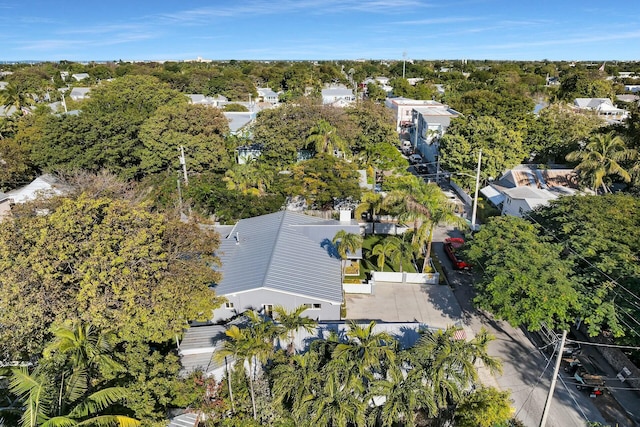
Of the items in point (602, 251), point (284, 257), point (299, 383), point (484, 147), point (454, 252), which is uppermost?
point (484, 147)

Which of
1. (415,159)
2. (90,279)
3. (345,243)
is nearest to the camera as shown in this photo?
(90,279)

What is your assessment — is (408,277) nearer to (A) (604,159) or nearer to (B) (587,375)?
(B) (587,375)

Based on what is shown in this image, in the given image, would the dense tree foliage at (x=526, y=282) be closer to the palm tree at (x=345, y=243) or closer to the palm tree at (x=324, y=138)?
the palm tree at (x=345, y=243)

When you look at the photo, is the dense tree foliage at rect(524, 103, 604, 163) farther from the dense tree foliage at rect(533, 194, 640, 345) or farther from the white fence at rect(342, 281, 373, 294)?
the white fence at rect(342, 281, 373, 294)

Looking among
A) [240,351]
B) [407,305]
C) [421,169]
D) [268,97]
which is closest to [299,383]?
[240,351]

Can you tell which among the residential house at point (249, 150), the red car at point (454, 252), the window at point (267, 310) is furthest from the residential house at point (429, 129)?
the window at point (267, 310)

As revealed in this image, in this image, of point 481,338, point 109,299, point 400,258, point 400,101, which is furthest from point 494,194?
point 400,101
